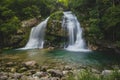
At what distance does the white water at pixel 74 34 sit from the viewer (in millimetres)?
28141

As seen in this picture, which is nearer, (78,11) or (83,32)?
(83,32)

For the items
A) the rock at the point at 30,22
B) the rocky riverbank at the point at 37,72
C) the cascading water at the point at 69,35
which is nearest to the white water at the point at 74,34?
the cascading water at the point at 69,35

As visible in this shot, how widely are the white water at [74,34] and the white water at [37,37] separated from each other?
3.25 meters

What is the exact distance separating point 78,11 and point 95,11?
5349 millimetres

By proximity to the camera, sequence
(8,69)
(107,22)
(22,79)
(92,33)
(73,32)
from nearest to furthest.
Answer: (22,79), (8,69), (107,22), (92,33), (73,32)

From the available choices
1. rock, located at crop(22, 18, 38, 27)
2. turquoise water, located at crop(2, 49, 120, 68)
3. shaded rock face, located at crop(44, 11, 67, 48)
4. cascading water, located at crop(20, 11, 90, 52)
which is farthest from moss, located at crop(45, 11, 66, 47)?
turquoise water, located at crop(2, 49, 120, 68)

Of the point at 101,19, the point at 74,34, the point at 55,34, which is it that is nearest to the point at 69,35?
the point at 74,34

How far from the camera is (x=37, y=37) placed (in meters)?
31.3

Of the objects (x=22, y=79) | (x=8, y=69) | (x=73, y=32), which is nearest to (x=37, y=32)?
(x=73, y=32)

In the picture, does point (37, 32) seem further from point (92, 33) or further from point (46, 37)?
point (92, 33)

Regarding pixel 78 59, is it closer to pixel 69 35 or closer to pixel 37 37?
pixel 69 35

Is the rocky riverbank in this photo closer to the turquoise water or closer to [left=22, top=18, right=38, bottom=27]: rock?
the turquoise water

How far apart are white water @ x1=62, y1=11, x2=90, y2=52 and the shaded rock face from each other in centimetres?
78

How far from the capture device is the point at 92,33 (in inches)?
1027
